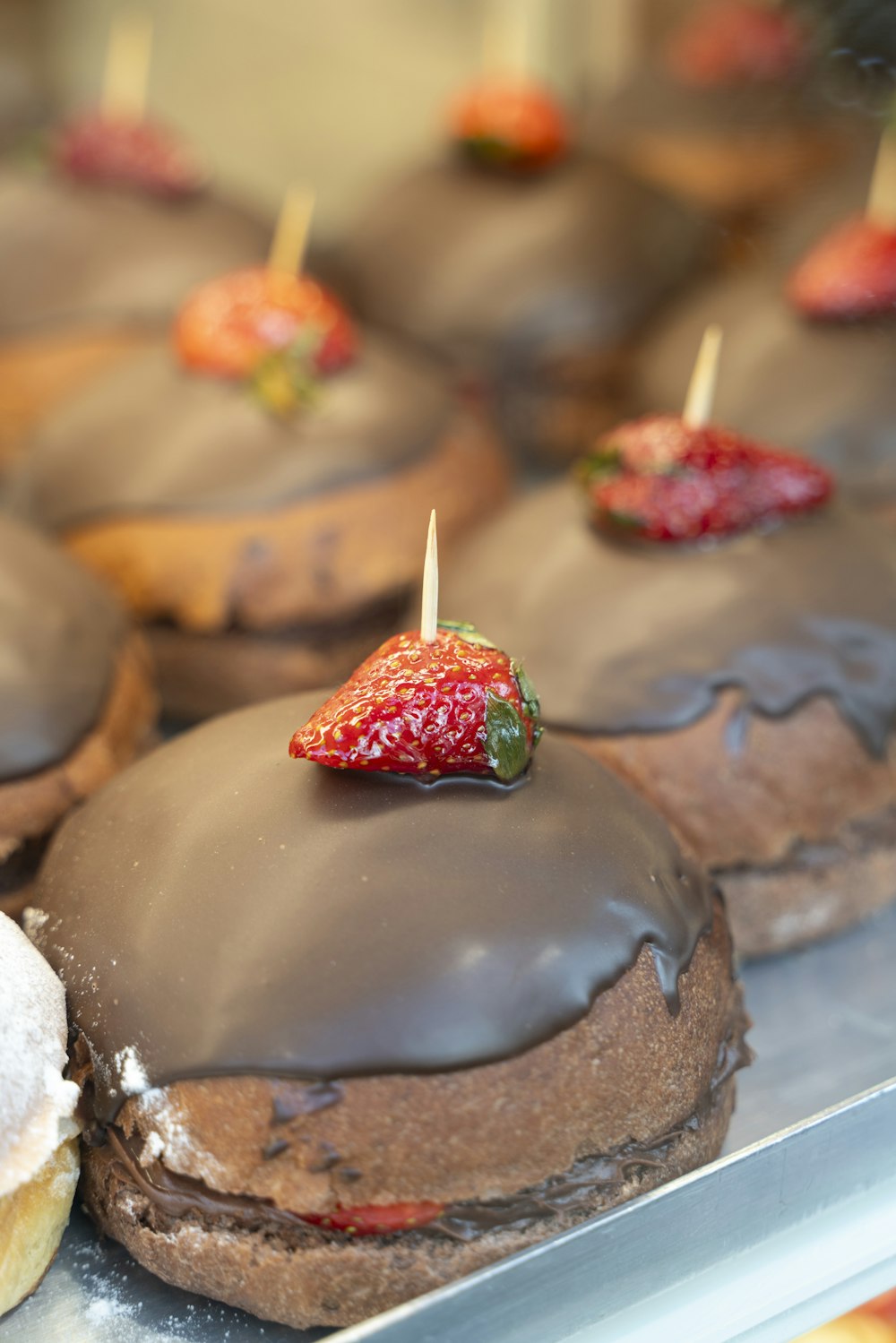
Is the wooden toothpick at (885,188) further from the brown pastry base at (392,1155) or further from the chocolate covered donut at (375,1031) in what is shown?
the brown pastry base at (392,1155)

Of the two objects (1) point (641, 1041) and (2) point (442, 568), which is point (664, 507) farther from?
(1) point (641, 1041)

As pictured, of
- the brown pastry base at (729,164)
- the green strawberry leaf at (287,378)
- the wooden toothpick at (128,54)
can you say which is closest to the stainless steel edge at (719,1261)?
the green strawberry leaf at (287,378)

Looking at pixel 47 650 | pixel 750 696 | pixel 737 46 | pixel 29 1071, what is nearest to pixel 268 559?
pixel 47 650

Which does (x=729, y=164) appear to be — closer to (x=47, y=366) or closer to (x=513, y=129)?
(x=513, y=129)

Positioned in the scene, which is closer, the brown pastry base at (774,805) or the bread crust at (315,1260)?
the bread crust at (315,1260)

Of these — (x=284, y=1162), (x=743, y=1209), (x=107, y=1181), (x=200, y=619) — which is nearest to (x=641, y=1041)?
(x=743, y=1209)

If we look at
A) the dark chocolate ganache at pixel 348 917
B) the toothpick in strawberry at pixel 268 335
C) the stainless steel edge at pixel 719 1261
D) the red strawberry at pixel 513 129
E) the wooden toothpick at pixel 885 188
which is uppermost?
the wooden toothpick at pixel 885 188
